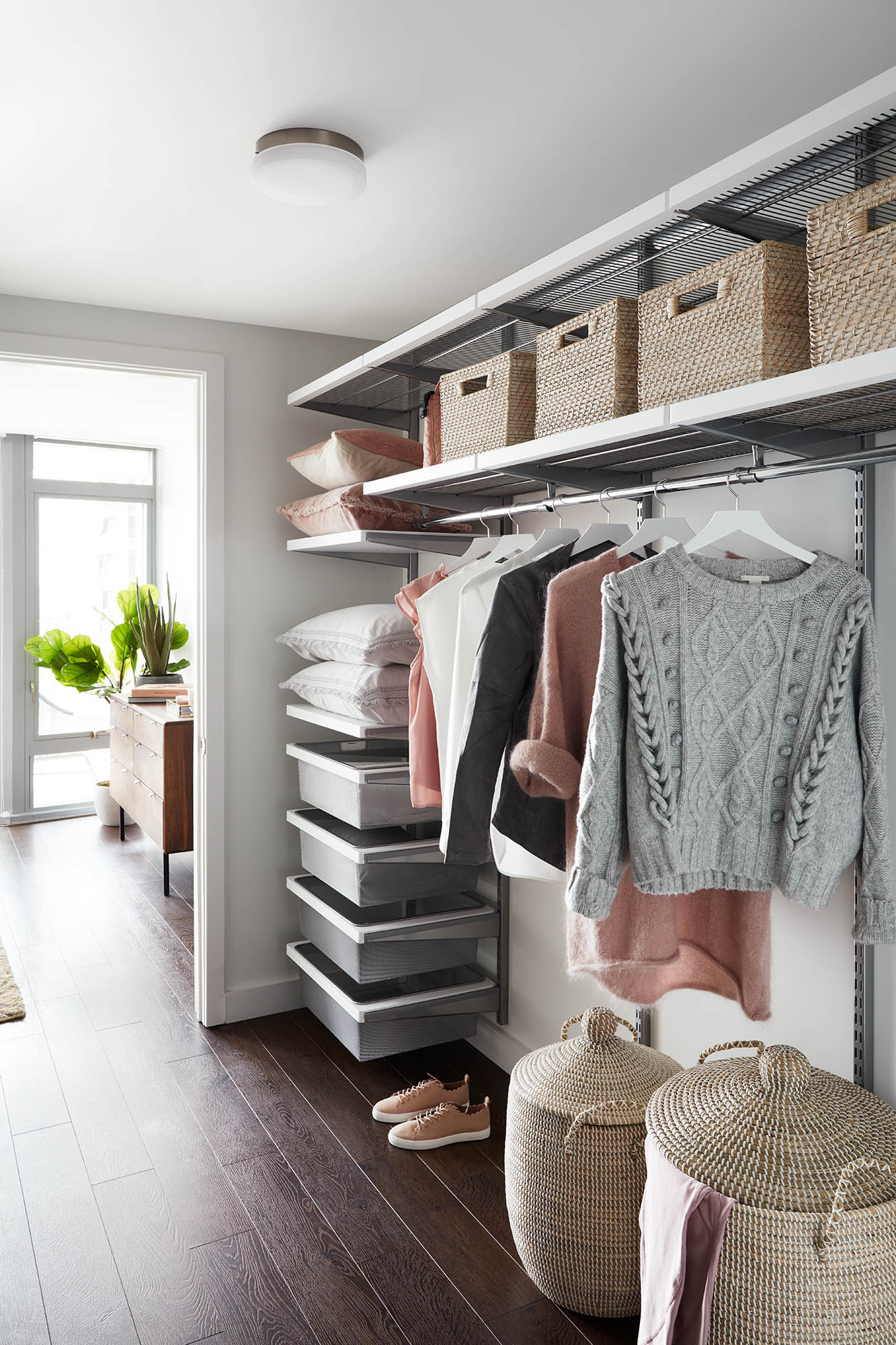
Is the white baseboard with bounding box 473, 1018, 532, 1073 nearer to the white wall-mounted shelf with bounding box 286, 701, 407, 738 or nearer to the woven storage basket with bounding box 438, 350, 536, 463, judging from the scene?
the white wall-mounted shelf with bounding box 286, 701, 407, 738

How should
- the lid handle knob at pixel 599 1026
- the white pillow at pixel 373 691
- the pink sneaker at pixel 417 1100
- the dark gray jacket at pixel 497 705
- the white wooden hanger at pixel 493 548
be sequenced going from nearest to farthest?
the dark gray jacket at pixel 497 705, the lid handle knob at pixel 599 1026, the white wooden hanger at pixel 493 548, the pink sneaker at pixel 417 1100, the white pillow at pixel 373 691

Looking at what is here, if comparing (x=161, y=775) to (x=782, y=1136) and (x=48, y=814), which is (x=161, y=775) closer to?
(x=48, y=814)

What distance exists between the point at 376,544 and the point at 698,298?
127cm

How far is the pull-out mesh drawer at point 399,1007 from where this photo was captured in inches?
112

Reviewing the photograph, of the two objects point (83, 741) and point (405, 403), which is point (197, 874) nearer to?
point (405, 403)

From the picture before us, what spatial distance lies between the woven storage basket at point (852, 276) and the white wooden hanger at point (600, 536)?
0.58 meters

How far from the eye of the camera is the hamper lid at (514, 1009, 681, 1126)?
188 cm

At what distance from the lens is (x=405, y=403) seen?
10.9 feet

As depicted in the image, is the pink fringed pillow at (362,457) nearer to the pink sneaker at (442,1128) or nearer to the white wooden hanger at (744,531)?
the white wooden hanger at (744,531)

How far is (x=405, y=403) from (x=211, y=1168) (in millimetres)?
2376

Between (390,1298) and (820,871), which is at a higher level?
(820,871)

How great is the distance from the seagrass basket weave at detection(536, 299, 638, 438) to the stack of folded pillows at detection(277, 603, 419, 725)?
98cm

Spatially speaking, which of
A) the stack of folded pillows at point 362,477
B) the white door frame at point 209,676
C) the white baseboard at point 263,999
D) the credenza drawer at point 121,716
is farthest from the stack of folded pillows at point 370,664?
the credenza drawer at point 121,716

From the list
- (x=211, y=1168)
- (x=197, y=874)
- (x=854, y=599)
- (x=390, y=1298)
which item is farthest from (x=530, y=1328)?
(x=197, y=874)
